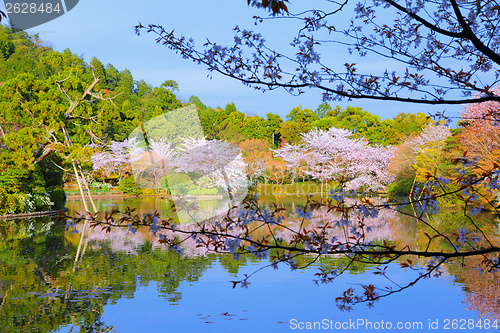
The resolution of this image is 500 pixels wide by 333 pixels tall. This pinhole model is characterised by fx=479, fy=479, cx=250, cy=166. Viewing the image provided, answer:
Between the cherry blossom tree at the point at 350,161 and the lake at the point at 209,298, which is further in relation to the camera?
the cherry blossom tree at the point at 350,161

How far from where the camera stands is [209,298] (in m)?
6.34

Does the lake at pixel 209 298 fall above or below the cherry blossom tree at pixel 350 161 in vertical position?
below

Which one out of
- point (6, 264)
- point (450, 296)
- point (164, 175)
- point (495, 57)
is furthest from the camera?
point (164, 175)

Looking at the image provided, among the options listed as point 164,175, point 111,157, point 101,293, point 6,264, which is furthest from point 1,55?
point 101,293

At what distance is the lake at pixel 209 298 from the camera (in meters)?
5.21

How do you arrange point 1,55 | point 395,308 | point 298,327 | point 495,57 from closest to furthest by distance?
point 495,57 → point 298,327 → point 395,308 → point 1,55

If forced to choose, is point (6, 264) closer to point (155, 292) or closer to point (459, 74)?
point (155, 292)

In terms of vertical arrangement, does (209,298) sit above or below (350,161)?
below

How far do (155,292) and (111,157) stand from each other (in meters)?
32.1

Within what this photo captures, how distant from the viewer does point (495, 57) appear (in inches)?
126

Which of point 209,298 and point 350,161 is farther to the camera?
point 350,161

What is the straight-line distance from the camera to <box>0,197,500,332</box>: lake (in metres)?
5.21

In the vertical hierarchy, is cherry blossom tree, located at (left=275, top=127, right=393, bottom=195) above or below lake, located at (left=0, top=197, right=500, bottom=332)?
above

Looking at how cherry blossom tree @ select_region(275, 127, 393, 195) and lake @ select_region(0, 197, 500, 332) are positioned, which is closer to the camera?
lake @ select_region(0, 197, 500, 332)
